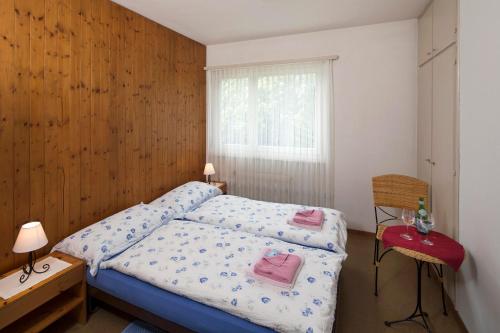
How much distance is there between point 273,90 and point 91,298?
301 centimetres

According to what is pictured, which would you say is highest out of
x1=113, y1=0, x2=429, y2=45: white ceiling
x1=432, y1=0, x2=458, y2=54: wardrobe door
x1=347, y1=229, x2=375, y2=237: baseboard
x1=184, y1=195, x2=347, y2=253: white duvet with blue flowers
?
x1=113, y1=0, x2=429, y2=45: white ceiling

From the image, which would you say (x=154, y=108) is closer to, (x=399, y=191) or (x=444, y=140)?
(x=399, y=191)

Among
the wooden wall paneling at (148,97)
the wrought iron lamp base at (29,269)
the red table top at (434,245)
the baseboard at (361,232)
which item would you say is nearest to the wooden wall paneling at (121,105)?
the wooden wall paneling at (148,97)

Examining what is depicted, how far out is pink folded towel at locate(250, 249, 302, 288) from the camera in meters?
1.62

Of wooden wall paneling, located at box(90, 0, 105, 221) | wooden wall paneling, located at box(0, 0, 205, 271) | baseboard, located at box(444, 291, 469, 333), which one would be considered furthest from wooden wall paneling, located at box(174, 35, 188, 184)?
baseboard, located at box(444, 291, 469, 333)

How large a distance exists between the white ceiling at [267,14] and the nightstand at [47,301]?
2.43 metres

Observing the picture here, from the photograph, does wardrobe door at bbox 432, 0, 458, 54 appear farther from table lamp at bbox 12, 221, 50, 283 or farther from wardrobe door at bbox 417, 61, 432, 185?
table lamp at bbox 12, 221, 50, 283

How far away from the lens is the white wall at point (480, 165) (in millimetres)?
1476

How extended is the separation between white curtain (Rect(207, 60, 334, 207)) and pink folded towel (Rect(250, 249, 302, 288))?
1.84 m

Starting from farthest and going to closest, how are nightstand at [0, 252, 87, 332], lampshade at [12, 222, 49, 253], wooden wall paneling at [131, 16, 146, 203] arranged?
wooden wall paneling at [131, 16, 146, 203] → lampshade at [12, 222, 49, 253] → nightstand at [0, 252, 87, 332]

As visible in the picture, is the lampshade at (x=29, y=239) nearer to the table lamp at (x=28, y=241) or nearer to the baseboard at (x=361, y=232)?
the table lamp at (x=28, y=241)

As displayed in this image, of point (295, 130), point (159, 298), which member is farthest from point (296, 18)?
point (159, 298)

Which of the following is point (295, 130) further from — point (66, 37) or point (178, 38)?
point (66, 37)

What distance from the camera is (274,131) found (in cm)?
368
